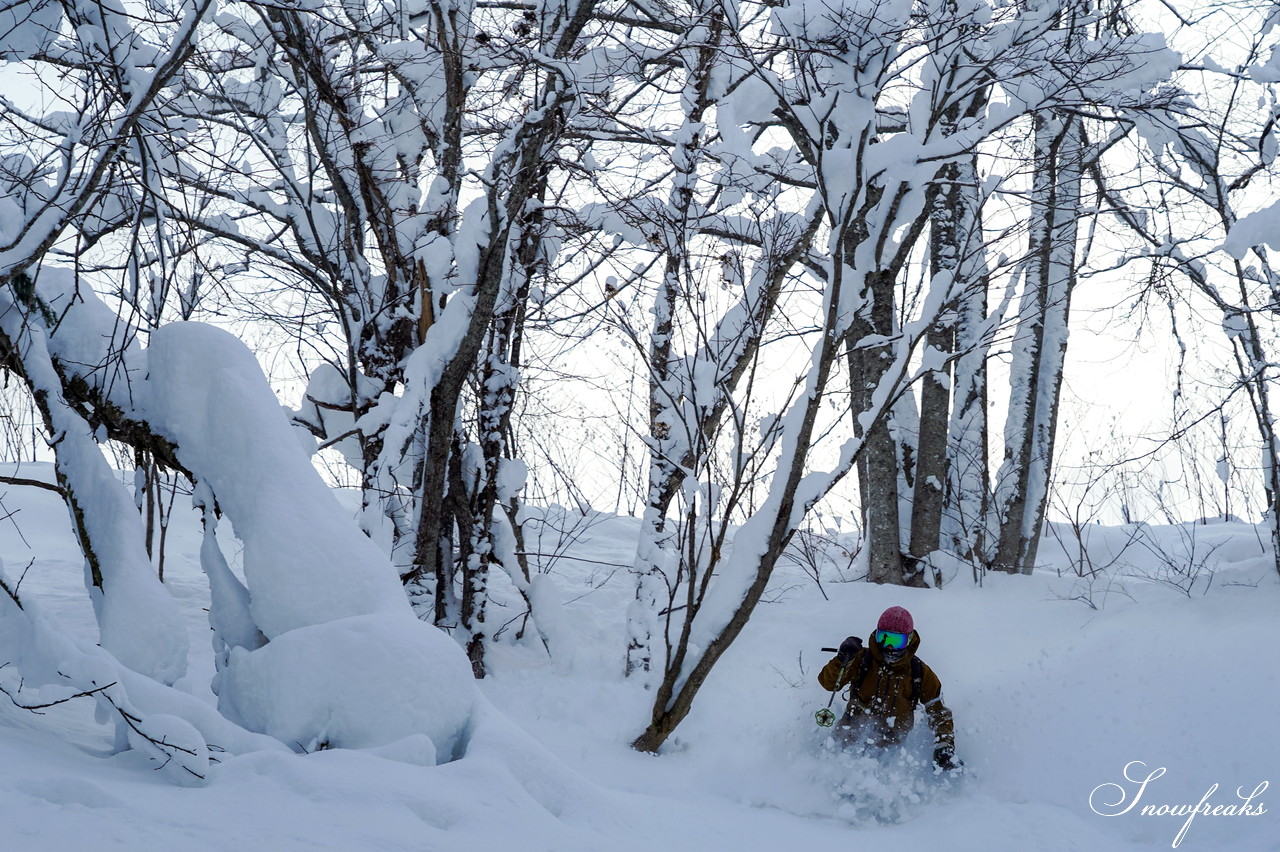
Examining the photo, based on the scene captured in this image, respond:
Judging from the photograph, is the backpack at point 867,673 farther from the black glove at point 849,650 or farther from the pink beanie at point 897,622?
the pink beanie at point 897,622

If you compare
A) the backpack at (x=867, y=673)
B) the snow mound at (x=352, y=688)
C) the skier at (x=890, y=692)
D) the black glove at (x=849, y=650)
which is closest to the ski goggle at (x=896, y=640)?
the skier at (x=890, y=692)

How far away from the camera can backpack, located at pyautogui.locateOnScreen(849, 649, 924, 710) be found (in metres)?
5.45

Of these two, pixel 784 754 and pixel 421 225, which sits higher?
pixel 421 225

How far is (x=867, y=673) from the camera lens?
5566mm

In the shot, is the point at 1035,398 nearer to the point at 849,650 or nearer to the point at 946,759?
the point at 849,650

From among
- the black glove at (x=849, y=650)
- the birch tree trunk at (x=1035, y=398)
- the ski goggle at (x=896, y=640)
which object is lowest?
the black glove at (x=849, y=650)

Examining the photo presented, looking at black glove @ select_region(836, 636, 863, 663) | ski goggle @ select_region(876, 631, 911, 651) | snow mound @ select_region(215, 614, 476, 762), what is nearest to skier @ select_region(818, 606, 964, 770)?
ski goggle @ select_region(876, 631, 911, 651)

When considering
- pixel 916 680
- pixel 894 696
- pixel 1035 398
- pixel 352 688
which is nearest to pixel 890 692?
pixel 894 696

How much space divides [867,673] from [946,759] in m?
0.69

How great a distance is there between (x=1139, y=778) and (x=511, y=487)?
4.94 metres

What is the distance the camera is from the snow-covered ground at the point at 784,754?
96.7 inches

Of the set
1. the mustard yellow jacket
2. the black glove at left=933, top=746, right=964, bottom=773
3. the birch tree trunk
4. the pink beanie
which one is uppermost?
the birch tree trunk

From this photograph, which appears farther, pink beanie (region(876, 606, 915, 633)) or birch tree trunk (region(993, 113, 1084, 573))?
birch tree trunk (region(993, 113, 1084, 573))

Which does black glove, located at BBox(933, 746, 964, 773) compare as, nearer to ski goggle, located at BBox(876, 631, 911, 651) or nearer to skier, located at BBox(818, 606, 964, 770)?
skier, located at BBox(818, 606, 964, 770)
